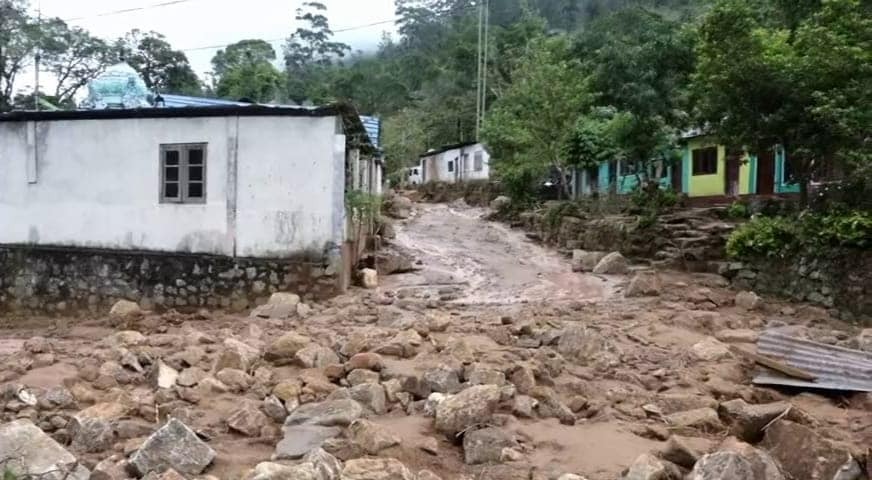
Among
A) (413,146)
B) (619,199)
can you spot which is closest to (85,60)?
(413,146)

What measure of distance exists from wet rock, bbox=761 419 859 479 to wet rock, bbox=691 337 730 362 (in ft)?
9.42

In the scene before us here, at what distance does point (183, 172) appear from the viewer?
43.3ft

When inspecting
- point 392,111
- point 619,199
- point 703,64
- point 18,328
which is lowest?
point 18,328

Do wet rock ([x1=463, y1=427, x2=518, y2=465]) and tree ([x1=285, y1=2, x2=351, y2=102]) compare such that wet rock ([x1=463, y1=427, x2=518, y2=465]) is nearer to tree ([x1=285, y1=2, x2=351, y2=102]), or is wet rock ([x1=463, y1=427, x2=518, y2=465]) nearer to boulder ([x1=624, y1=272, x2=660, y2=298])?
boulder ([x1=624, y1=272, x2=660, y2=298])

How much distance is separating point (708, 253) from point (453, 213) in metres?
14.6

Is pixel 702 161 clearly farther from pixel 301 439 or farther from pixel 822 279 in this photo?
pixel 301 439

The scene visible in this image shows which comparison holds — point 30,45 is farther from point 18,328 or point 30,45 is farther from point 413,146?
point 18,328

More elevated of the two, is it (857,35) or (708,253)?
(857,35)

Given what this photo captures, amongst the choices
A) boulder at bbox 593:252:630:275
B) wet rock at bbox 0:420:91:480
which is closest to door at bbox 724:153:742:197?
boulder at bbox 593:252:630:275

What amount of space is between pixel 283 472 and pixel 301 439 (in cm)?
99

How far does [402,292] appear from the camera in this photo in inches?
519

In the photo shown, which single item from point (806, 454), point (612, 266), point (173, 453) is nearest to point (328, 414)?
point (173, 453)

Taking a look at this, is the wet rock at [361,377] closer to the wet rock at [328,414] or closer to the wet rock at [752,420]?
the wet rock at [328,414]

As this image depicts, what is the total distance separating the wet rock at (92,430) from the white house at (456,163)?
84.2 feet
